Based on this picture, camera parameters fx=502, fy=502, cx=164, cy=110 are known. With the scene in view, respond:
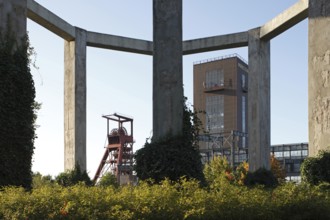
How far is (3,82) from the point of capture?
11.3m

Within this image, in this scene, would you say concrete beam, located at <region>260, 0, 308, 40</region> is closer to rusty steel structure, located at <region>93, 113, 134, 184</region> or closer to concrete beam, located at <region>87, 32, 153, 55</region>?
concrete beam, located at <region>87, 32, 153, 55</region>

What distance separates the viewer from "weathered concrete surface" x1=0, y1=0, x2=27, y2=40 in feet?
39.0

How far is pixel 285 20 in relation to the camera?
19.3 m

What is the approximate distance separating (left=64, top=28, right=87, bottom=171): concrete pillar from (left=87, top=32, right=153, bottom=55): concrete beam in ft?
1.74

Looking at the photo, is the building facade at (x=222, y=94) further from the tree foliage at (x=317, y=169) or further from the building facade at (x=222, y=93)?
the tree foliage at (x=317, y=169)

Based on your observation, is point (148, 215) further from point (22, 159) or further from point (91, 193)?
point (22, 159)

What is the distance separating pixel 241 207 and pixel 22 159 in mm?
6053

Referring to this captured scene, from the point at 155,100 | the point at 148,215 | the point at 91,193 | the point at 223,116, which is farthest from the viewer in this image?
the point at 223,116

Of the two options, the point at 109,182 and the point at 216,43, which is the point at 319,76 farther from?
the point at 109,182

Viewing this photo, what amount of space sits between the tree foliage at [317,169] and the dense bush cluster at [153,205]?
653 centimetres

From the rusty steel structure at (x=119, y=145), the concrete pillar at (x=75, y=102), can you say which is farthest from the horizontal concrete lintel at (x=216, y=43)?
the rusty steel structure at (x=119, y=145)

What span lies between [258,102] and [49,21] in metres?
8.94

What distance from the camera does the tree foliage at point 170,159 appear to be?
1201 centimetres

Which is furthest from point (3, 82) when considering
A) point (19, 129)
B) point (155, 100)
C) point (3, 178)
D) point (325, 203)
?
point (325, 203)
